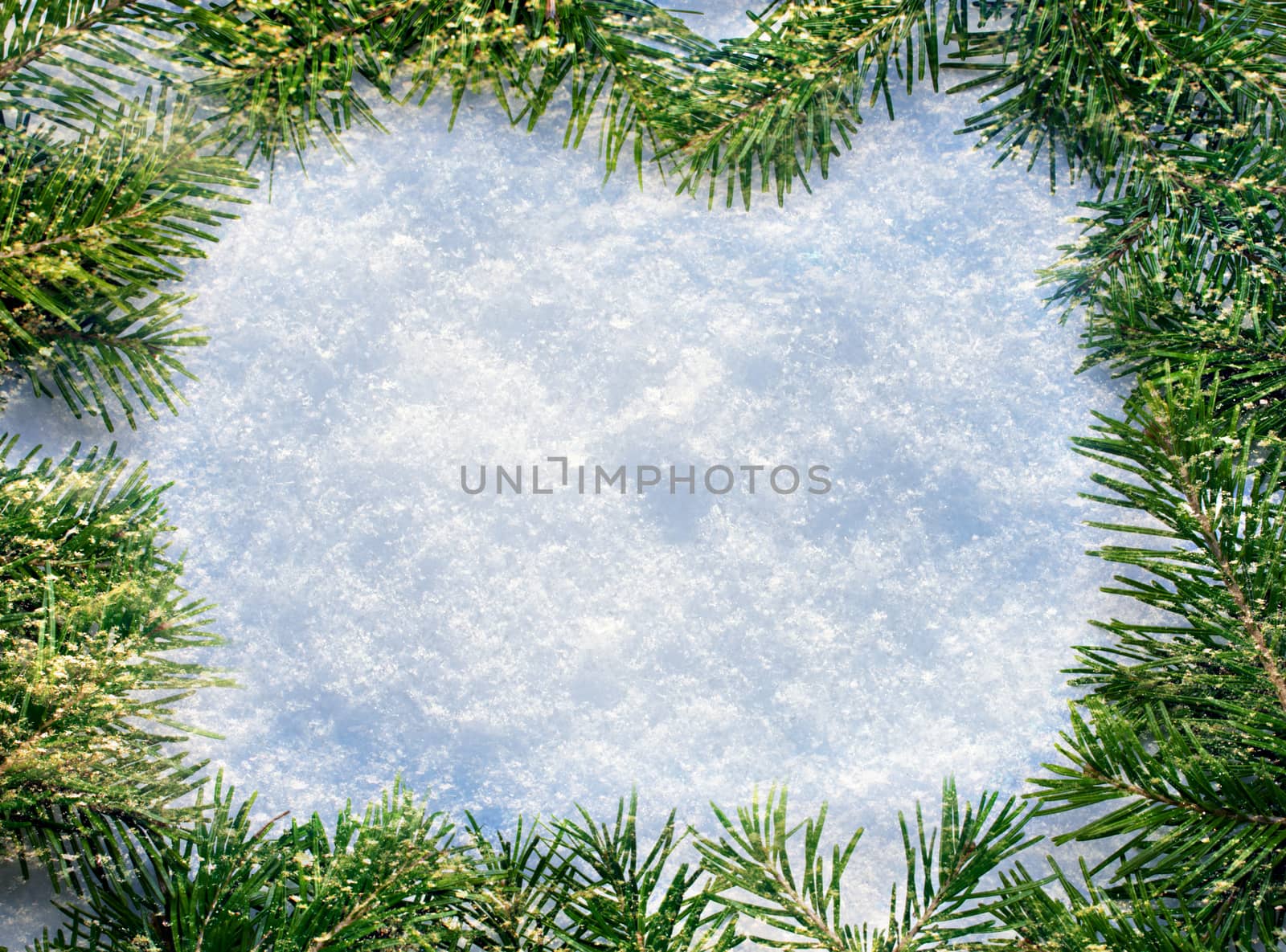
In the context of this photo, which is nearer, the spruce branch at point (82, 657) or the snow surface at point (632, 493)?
the spruce branch at point (82, 657)

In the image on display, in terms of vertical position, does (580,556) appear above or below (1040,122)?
below

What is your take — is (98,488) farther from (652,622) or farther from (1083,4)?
(1083,4)

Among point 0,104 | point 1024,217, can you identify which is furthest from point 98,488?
point 1024,217

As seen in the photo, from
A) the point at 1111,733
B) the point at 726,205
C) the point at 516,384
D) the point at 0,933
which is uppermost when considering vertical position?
the point at 726,205

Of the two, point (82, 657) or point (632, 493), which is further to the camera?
point (632, 493)

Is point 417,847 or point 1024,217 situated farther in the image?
point 1024,217

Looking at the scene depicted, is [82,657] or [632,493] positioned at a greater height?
[632,493]

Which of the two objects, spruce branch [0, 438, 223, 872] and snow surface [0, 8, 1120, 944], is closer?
spruce branch [0, 438, 223, 872]
